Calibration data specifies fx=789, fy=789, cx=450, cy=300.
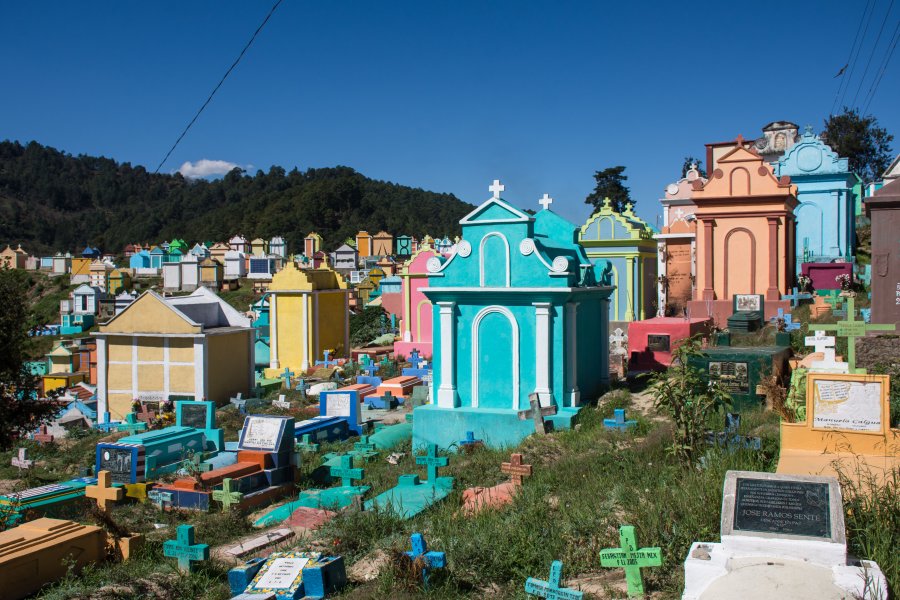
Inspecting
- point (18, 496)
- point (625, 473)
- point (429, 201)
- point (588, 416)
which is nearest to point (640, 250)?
point (588, 416)

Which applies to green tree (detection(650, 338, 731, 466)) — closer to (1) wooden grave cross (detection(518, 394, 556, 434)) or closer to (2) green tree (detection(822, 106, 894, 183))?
(1) wooden grave cross (detection(518, 394, 556, 434))

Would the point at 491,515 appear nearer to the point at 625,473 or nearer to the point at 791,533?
the point at 625,473

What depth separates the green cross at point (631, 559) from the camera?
5719 millimetres

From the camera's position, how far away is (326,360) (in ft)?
79.7

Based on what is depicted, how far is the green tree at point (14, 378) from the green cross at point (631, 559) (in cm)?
1311

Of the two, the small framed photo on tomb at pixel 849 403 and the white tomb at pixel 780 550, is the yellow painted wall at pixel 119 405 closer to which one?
the small framed photo on tomb at pixel 849 403

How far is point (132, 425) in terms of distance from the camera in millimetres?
17359

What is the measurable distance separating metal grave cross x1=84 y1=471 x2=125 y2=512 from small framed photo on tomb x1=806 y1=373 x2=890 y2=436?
840 centimetres

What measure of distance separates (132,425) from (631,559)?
14.3m

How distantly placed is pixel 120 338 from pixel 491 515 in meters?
14.8

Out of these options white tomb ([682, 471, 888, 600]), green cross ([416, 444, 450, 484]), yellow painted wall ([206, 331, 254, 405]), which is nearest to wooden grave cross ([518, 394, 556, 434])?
green cross ([416, 444, 450, 484])

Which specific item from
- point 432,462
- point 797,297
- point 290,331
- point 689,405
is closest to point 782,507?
point 689,405

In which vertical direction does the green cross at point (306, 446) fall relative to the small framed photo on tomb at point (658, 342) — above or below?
below

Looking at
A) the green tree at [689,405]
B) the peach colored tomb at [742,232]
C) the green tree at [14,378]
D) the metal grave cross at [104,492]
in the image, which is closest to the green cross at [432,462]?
the green tree at [689,405]
